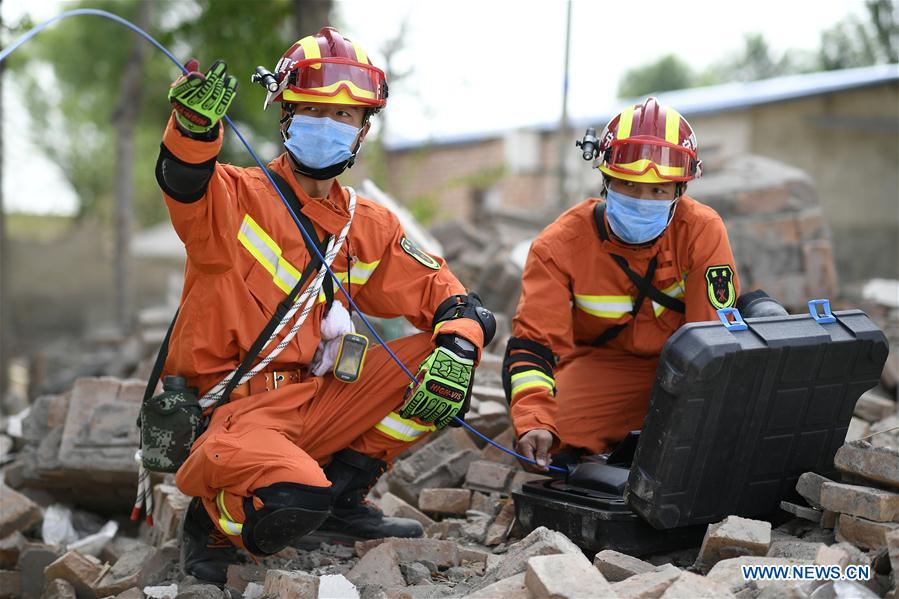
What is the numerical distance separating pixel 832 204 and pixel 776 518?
37.1 ft

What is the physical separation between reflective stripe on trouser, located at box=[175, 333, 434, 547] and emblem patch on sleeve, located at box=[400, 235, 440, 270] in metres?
0.30

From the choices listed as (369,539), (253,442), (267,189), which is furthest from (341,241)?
(369,539)

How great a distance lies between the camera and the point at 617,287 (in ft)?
14.6

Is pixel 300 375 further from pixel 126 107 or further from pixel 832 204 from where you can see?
pixel 832 204

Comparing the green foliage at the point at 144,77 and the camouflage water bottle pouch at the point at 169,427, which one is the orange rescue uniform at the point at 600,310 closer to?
the camouflage water bottle pouch at the point at 169,427

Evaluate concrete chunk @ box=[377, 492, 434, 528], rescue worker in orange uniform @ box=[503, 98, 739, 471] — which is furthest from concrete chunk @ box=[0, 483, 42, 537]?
rescue worker in orange uniform @ box=[503, 98, 739, 471]

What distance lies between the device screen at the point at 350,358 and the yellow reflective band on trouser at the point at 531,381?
26.4 inches

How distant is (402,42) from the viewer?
14.0 m

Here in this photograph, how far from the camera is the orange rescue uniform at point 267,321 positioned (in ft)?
11.8

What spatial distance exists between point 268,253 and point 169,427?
2.47ft

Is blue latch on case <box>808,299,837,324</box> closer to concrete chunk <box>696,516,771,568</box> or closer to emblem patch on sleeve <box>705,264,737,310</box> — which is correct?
emblem patch on sleeve <box>705,264,737,310</box>

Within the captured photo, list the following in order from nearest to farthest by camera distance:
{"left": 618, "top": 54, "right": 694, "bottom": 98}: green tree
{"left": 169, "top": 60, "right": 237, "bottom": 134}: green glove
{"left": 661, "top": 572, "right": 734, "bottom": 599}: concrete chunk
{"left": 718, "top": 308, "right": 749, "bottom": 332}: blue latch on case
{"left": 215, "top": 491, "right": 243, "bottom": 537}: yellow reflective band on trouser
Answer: {"left": 661, "top": 572, "right": 734, "bottom": 599}: concrete chunk
{"left": 169, "top": 60, "right": 237, "bottom": 134}: green glove
{"left": 718, "top": 308, "right": 749, "bottom": 332}: blue latch on case
{"left": 215, "top": 491, "right": 243, "bottom": 537}: yellow reflective band on trouser
{"left": 618, "top": 54, "right": 694, "bottom": 98}: green tree

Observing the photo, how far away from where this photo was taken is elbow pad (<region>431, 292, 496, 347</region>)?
406 cm

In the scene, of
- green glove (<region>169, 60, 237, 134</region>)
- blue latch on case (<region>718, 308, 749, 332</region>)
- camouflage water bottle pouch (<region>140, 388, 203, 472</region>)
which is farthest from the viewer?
camouflage water bottle pouch (<region>140, 388, 203, 472</region>)
